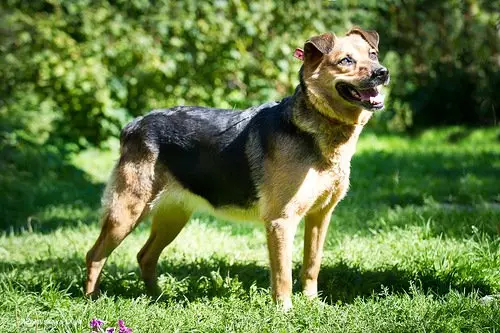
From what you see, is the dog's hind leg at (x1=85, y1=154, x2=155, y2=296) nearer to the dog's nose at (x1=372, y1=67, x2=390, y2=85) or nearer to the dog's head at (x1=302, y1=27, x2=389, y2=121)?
the dog's head at (x1=302, y1=27, x2=389, y2=121)

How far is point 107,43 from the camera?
12398 millimetres

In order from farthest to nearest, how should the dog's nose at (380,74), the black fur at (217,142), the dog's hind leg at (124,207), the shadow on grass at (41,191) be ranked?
1. the shadow on grass at (41,191)
2. the dog's hind leg at (124,207)
3. the black fur at (217,142)
4. the dog's nose at (380,74)

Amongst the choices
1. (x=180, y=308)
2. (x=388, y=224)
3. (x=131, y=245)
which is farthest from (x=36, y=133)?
(x=180, y=308)

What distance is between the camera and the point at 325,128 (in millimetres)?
4863

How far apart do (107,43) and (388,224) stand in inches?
275

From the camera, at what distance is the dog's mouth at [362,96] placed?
468 cm

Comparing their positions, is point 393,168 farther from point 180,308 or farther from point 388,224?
point 180,308

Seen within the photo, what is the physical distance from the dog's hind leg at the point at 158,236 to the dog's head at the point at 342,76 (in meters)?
1.46

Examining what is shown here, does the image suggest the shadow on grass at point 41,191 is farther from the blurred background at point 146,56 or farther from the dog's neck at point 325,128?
the dog's neck at point 325,128

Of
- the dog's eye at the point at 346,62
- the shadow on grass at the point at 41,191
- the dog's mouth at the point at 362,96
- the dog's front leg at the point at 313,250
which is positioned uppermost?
→ the dog's eye at the point at 346,62

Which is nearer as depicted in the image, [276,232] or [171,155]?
[276,232]

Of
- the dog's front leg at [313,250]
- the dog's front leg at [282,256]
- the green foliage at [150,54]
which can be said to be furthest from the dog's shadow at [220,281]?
→ the green foliage at [150,54]

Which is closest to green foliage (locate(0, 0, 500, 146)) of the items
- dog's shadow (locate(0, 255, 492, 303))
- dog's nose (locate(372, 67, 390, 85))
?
dog's shadow (locate(0, 255, 492, 303))

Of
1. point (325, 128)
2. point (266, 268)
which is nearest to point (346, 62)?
point (325, 128)
